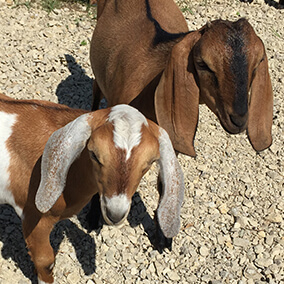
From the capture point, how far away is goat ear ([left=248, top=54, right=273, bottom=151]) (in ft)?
11.6

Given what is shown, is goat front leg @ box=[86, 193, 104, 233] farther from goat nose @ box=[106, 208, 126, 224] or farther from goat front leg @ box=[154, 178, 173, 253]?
goat nose @ box=[106, 208, 126, 224]

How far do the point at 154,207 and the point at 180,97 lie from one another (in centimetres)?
148

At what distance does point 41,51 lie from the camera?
5.89 metres

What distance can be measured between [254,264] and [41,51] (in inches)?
138

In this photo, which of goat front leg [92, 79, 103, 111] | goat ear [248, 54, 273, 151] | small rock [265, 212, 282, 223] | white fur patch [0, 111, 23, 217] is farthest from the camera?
goat front leg [92, 79, 103, 111]

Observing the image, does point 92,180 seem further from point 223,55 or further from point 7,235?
point 7,235

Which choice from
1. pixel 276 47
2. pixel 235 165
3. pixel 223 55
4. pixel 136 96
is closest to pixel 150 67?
pixel 136 96

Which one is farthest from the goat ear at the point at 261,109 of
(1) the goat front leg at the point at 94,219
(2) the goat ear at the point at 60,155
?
(1) the goat front leg at the point at 94,219

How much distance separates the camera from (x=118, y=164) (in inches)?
99.2

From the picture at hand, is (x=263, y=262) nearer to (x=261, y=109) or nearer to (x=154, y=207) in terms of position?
(x=154, y=207)

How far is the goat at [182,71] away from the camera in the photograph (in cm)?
323

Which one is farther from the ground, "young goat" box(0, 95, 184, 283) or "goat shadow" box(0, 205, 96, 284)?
"young goat" box(0, 95, 184, 283)

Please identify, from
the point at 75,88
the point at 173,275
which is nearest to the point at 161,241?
the point at 173,275

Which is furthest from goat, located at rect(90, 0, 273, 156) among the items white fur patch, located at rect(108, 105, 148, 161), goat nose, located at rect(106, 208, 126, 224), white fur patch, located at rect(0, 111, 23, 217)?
goat nose, located at rect(106, 208, 126, 224)
